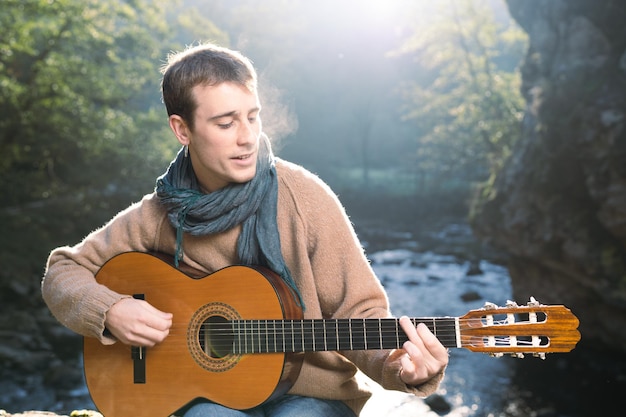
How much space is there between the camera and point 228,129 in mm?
2154

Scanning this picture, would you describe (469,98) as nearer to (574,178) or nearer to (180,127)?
(574,178)

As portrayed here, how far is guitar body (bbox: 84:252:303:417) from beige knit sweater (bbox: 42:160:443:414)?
11 centimetres

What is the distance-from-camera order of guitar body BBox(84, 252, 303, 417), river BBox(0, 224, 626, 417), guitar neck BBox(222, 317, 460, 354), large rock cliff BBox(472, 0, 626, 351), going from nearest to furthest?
guitar neck BBox(222, 317, 460, 354) < guitar body BBox(84, 252, 303, 417) < large rock cliff BBox(472, 0, 626, 351) < river BBox(0, 224, 626, 417)

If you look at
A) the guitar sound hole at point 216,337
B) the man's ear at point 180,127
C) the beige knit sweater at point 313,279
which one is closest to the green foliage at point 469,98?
the beige knit sweater at point 313,279

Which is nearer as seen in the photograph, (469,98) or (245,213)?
(245,213)

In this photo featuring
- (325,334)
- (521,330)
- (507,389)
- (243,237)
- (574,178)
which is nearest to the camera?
(521,330)

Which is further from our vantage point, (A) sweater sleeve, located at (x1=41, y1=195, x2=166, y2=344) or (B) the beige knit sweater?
(A) sweater sleeve, located at (x1=41, y1=195, x2=166, y2=344)

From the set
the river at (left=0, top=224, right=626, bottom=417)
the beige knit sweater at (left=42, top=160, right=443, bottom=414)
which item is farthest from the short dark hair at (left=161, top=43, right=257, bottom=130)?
the river at (left=0, top=224, right=626, bottom=417)

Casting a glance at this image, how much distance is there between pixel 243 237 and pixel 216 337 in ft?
1.19

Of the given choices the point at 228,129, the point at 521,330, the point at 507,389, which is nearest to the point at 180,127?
the point at 228,129

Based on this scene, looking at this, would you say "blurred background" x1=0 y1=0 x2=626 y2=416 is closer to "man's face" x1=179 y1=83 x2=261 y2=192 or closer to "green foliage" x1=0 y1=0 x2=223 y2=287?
"green foliage" x1=0 y1=0 x2=223 y2=287

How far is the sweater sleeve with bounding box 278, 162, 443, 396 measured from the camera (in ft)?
7.02

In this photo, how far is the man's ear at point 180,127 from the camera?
2251 mm

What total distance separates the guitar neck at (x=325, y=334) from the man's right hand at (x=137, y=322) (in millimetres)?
238
